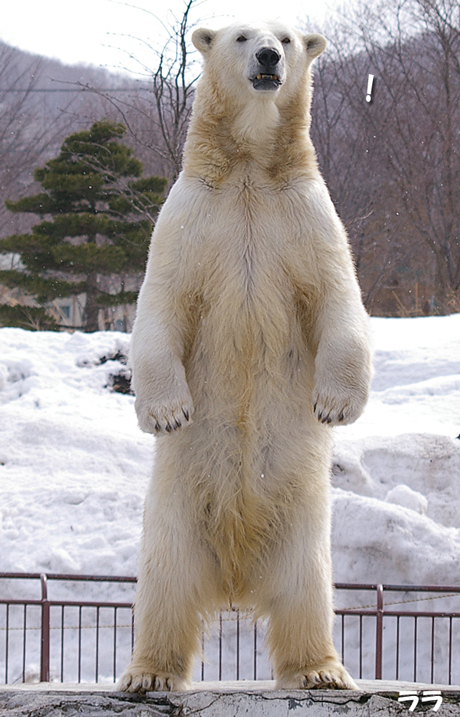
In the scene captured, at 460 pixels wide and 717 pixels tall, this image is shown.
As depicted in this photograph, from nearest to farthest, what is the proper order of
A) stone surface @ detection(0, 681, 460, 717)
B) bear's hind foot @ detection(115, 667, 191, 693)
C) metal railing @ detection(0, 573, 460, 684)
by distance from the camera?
stone surface @ detection(0, 681, 460, 717)
bear's hind foot @ detection(115, 667, 191, 693)
metal railing @ detection(0, 573, 460, 684)

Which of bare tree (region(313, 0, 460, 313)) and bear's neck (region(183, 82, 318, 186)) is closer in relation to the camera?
bear's neck (region(183, 82, 318, 186))

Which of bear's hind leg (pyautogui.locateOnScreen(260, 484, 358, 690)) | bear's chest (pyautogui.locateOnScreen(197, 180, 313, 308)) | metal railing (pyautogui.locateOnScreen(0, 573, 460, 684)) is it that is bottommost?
metal railing (pyautogui.locateOnScreen(0, 573, 460, 684))

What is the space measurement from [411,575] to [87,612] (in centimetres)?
268

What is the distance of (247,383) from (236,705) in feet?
3.33

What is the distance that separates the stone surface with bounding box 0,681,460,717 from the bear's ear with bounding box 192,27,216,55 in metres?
2.24

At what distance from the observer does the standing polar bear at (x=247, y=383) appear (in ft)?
8.86

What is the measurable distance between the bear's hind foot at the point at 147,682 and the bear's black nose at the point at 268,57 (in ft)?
6.71

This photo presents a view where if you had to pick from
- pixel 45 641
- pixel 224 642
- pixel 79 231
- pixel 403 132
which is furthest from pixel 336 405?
pixel 403 132

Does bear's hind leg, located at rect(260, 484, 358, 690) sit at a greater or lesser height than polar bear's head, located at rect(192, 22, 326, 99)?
lesser

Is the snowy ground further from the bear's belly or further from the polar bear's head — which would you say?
the polar bear's head

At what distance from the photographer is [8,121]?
2375 cm

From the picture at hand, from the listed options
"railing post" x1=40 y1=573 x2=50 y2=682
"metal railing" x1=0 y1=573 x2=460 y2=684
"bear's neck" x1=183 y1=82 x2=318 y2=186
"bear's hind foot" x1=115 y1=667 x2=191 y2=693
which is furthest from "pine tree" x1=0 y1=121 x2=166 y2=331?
"bear's hind foot" x1=115 y1=667 x2=191 y2=693

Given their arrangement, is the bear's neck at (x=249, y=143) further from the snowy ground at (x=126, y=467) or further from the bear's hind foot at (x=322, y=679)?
the snowy ground at (x=126, y=467)

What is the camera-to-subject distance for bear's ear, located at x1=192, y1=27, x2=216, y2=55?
2.98 meters
